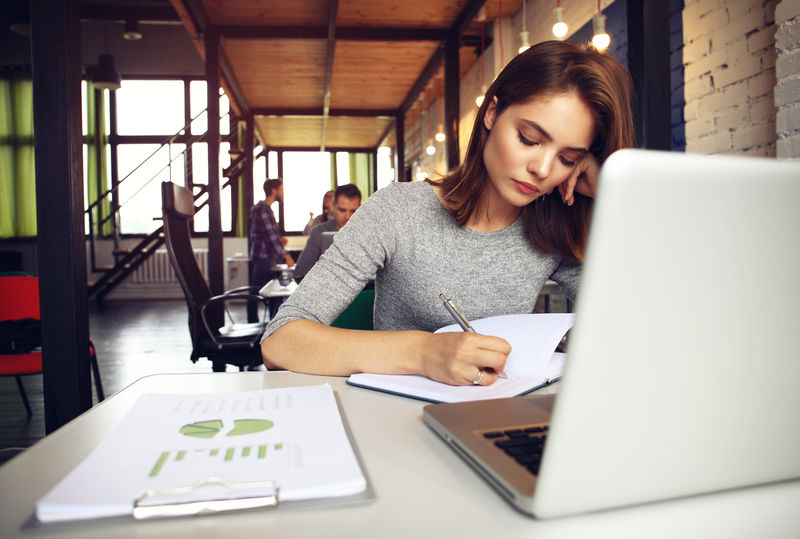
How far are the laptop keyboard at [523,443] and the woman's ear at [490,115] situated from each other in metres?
0.80

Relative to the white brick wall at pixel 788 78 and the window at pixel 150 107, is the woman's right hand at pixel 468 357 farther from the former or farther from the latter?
the window at pixel 150 107

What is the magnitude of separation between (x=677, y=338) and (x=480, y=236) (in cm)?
92

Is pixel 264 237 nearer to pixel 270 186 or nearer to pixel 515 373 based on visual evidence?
pixel 270 186

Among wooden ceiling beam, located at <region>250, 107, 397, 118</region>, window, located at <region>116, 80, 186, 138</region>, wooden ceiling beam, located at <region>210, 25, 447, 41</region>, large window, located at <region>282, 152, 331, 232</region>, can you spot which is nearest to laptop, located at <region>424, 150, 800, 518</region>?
wooden ceiling beam, located at <region>210, 25, 447, 41</region>

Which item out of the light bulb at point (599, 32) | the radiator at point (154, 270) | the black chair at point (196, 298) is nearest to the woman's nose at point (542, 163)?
the black chair at point (196, 298)

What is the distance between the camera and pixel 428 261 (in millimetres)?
1213

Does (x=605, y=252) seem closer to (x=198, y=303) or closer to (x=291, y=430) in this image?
(x=291, y=430)

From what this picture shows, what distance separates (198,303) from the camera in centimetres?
247

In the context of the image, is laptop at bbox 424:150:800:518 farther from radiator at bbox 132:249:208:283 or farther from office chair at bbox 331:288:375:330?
radiator at bbox 132:249:208:283

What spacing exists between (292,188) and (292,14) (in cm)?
590

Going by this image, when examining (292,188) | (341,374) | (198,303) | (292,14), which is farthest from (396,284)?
(292,188)

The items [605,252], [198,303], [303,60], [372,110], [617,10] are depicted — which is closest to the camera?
[605,252]

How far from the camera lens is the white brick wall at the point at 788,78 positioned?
187 cm

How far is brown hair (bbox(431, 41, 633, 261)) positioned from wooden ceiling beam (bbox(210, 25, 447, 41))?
4126mm
